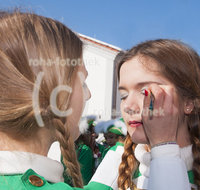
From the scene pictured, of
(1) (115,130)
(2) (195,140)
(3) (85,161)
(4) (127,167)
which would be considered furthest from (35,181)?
(1) (115,130)

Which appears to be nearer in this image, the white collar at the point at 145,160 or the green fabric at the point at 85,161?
the white collar at the point at 145,160

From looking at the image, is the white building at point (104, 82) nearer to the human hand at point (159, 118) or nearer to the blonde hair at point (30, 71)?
the human hand at point (159, 118)

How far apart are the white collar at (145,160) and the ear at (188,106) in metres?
0.14

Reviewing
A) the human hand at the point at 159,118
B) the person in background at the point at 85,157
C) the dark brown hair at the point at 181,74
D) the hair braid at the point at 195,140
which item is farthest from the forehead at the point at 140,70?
the person in background at the point at 85,157

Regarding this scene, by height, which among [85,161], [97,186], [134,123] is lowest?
[85,161]

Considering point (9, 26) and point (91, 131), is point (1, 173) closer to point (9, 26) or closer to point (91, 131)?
point (9, 26)

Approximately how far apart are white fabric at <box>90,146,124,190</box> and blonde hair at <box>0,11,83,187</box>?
12.0 inches

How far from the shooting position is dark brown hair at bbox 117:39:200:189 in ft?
3.15

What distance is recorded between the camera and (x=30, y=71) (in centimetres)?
62

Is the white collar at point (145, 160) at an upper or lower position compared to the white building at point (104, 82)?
lower

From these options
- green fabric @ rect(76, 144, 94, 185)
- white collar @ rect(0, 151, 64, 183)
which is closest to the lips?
white collar @ rect(0, 151, 64, 183)

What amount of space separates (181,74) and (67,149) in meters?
0.55

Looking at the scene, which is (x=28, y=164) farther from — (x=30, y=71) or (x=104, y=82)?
(x=104, y=82)

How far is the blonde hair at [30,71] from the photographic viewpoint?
61cm
